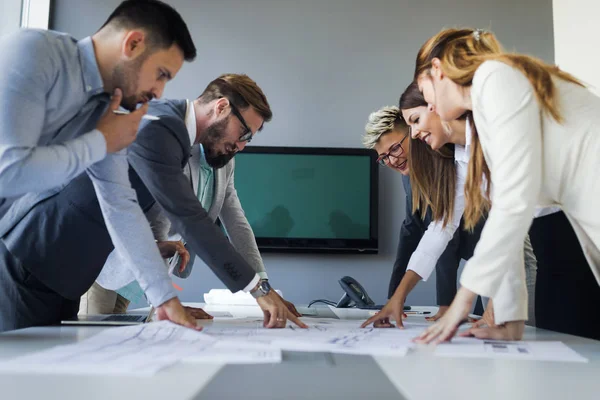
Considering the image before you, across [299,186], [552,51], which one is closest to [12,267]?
[299,186]

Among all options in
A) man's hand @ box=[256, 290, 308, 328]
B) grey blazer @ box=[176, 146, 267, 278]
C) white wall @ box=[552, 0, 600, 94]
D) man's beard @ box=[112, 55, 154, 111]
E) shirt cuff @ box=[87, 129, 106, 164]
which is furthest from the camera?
white wall @ box=[552, 0, 600, 94]

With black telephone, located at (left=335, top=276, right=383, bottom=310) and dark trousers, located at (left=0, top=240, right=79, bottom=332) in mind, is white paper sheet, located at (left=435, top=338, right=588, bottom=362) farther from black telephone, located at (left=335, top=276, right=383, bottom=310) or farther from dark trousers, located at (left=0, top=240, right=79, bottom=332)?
black telephone, located at (left=335, top=276, right=383, bottom=310)

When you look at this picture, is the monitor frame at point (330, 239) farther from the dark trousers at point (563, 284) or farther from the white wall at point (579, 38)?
the dark trousers at point (563, 284)

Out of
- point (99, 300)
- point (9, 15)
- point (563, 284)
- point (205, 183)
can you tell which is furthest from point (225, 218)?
point (9, 15)

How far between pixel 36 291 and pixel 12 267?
0.25 feet

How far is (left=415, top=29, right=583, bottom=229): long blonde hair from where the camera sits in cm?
106

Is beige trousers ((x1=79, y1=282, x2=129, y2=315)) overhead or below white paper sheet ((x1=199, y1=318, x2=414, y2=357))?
below

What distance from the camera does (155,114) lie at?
5.26 feet

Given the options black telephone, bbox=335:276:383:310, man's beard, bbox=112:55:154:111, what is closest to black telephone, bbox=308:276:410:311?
black telephone, bbox=335:276:383:310

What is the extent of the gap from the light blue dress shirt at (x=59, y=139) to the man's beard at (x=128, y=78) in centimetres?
4

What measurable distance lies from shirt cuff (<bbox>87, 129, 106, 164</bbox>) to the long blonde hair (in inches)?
30.2

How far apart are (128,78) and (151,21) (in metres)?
0.14

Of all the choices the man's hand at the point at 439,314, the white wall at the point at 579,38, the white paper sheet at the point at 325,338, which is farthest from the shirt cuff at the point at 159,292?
the white wall at the point at 579,38

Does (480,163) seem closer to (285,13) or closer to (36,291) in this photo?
(36,291)
